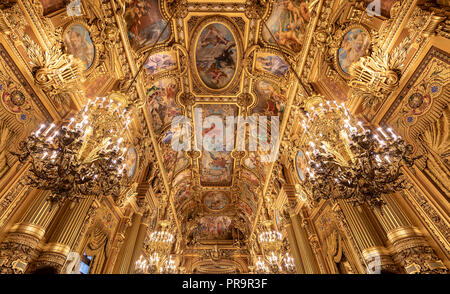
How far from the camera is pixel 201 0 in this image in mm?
8227

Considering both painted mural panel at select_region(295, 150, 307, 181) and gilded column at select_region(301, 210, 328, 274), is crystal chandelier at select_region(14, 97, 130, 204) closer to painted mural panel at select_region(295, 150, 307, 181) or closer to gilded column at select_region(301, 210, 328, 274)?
painted mural panel at select_region(295, 150, 307, 181)

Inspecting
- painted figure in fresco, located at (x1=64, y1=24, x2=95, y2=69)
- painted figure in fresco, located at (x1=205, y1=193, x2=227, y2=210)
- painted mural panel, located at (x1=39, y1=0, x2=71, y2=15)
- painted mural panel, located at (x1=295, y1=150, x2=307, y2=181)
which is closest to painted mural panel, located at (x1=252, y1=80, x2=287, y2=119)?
painted mural panel, located at (x1=295, y1=150, x2=307, y2=181)

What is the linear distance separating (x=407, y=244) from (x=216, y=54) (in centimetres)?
950

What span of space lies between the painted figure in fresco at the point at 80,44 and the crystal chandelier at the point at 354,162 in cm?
681

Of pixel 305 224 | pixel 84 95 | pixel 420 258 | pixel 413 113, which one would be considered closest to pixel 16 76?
pixel 84 95

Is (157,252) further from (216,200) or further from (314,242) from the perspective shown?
(216,200)

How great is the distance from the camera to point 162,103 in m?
10.4

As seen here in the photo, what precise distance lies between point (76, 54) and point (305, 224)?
996cm

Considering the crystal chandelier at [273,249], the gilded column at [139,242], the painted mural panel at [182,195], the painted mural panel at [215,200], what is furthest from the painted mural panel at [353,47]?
the painted mural panel at [215,200]

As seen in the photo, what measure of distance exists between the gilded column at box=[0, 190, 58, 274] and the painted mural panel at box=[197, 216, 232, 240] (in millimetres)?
15230

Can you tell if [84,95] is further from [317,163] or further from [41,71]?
[317,163]

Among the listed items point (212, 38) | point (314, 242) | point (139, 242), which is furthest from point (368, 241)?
point (212, 38)

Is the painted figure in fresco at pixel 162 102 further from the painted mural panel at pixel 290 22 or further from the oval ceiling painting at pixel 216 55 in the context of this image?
the painted mural panel at pixel 290 22

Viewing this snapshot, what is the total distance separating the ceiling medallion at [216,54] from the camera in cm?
881
